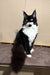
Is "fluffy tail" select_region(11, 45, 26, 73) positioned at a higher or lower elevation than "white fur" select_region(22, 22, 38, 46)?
lower

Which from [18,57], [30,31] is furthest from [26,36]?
[18,57]

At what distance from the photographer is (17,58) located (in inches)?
47.1

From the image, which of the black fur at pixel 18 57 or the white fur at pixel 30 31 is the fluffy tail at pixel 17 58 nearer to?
the black fur at pixel 18 57

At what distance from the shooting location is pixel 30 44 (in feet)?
4.29

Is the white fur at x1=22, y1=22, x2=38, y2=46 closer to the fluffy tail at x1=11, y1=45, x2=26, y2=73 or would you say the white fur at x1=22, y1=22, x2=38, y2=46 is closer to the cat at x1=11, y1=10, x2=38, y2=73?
the cat at x1=11, y1=10, x2=38, y2=73

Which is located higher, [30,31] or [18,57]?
[30,31]

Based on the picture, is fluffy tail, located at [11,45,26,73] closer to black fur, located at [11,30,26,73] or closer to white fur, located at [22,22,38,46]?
black fur, located at [11,30,26,73]

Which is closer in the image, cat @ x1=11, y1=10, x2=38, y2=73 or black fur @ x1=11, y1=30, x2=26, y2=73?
black fur @ x1=11, y1=30, x2=26, y2=73

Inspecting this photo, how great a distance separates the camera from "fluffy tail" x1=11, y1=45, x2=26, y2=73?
1086 mm

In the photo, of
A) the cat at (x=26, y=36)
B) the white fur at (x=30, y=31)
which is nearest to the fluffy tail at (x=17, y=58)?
the cat at (x=26, y=36)

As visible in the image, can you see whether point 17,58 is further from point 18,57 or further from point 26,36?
point 26,36

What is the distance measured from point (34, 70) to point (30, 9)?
739mm

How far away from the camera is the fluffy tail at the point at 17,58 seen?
1.09 m

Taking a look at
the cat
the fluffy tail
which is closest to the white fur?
the cat
